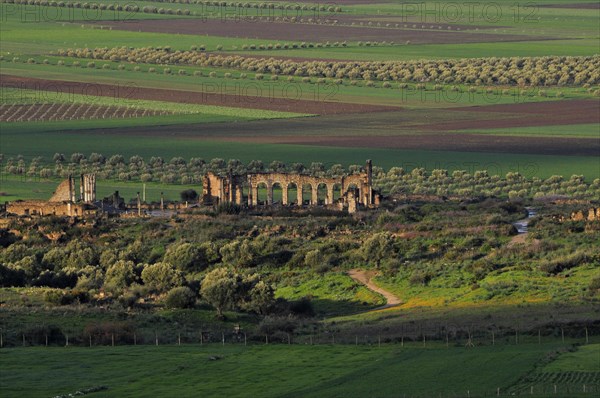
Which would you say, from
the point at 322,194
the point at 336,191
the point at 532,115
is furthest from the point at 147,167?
the point at 532,115

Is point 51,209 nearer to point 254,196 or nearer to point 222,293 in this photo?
point 254,196

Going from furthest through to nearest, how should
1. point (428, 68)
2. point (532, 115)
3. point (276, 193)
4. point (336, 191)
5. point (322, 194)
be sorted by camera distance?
point (428, 68) < point (532, 115) < point (322, 194) < point (276, 193) < point (336, 191)

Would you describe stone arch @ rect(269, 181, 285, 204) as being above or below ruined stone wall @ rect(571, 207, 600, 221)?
above

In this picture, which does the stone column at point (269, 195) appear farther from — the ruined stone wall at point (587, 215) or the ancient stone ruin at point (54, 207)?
the ruined stone wall at point (587, 215)

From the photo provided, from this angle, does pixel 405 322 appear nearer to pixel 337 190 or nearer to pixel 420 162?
pixel 337 190

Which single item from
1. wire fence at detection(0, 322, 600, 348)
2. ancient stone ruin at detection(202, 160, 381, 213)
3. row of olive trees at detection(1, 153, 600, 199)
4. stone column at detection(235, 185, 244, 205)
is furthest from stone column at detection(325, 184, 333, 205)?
wire fence at detection(0, 322, 600, 348)

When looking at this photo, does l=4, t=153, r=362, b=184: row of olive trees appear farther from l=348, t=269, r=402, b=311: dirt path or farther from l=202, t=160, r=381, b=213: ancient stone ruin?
l=348, t=269, r=402, b=311: dirt path

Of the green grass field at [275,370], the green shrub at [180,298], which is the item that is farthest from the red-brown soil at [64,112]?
the green grass field at [275,370]
